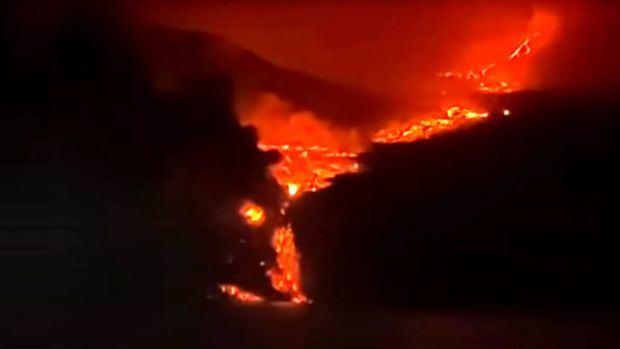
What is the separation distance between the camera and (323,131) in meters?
5.42

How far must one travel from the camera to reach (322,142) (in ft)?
17.8

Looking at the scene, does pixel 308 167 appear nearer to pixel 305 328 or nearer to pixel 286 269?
pixel 286 269

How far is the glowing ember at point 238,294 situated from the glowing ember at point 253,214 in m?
0.20

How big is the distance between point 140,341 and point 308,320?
0.51 m

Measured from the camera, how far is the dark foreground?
5.25m

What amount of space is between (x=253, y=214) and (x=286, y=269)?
19 cm

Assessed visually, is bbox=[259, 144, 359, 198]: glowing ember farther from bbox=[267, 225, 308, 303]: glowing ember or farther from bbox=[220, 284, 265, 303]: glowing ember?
bbox=[220, 284, 265, 303]: glowing ember

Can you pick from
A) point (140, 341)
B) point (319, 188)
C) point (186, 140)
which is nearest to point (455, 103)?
point (319, 188)

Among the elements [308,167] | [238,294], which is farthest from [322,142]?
[238,294]

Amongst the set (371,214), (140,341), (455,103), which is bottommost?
(140,341)

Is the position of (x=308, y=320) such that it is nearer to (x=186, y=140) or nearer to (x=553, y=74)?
(x=186, y=140)

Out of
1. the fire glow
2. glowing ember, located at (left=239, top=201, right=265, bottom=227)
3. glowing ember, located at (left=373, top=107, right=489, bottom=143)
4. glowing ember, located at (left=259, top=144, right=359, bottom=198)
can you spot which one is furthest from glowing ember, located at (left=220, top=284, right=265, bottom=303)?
glowing ember, located at (left=373, top=107, right=489, bottom=143)

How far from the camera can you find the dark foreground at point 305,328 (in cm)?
525

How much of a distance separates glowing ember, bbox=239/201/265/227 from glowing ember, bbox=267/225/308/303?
0.06 metres
